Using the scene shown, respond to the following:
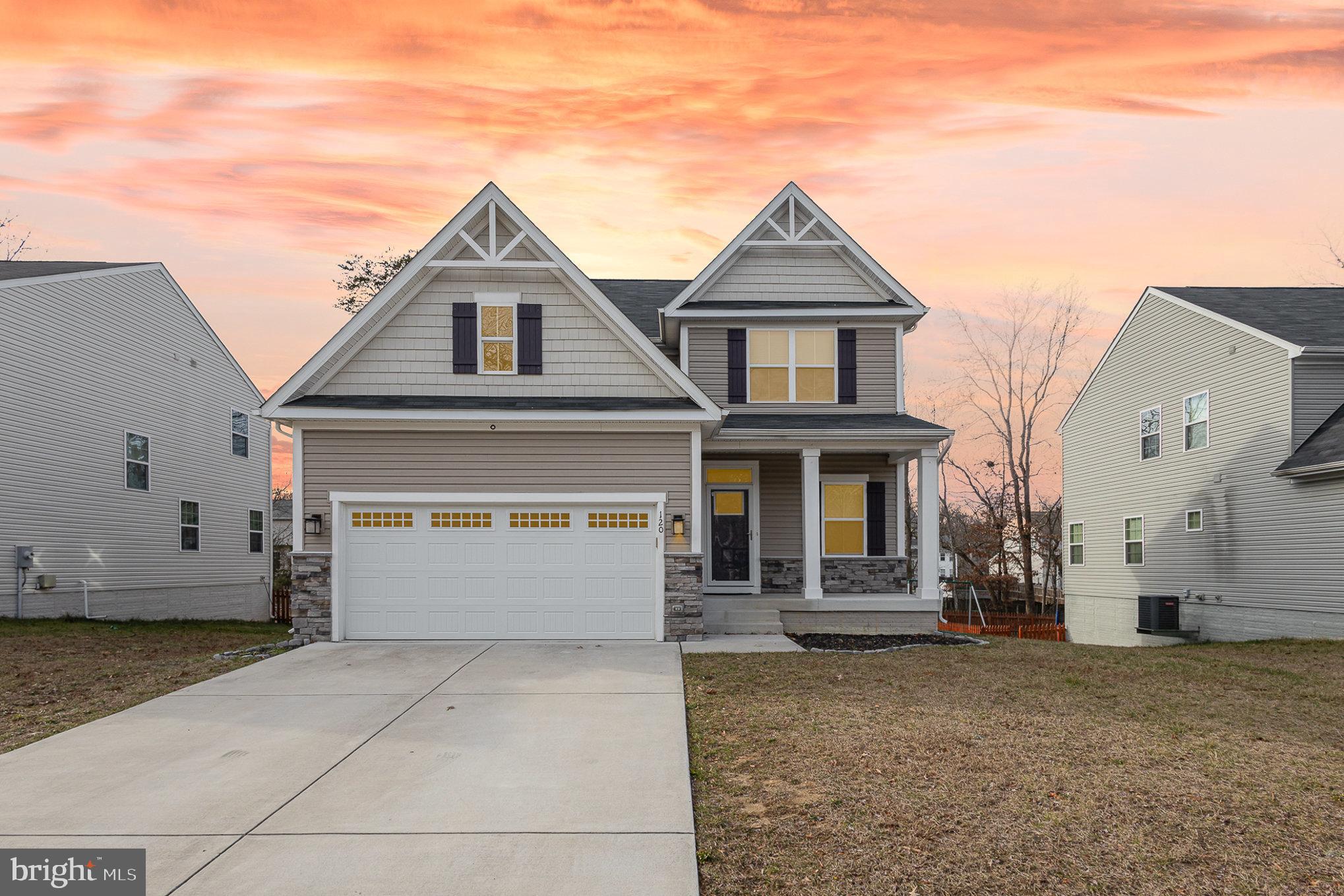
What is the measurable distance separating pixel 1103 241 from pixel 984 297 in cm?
1445

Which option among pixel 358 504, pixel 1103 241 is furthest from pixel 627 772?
pixel 1103 241

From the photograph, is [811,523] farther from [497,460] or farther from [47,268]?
[47,268]

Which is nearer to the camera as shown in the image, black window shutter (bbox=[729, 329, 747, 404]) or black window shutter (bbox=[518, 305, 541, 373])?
black window shutter (bbox=[518, 305, 541, 373])

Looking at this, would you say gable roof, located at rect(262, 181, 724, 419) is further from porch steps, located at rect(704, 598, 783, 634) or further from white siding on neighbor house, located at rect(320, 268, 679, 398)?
porch steps, located at rect(704, 598, 783, 634)

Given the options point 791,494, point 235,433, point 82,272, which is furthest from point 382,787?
point 235,433

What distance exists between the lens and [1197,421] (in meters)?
21.2

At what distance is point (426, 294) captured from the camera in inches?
591

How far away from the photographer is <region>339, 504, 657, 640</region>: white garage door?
47.5ft

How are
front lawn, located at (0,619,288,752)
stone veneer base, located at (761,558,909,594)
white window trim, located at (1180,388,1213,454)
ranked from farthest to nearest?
white window trim, located at (1180,388,1213,454) < stone veneer base, located at (761,558,909,594) < front lawn, located at (0,619,288,752)

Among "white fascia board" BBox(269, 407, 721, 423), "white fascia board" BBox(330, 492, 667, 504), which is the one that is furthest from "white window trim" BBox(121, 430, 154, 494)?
"white fascia board" BBox(330, 492, 667, 504)

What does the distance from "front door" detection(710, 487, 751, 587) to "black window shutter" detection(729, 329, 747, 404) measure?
6.17 ft

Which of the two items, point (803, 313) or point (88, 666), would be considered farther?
point (803, 313)

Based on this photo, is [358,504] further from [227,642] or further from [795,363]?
[795,363]

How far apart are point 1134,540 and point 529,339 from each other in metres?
17.5
